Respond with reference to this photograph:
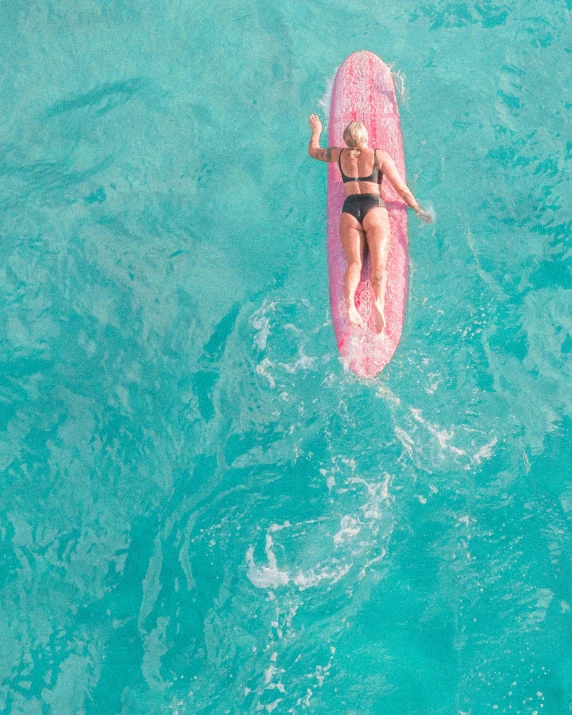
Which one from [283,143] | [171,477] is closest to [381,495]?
[171,477]

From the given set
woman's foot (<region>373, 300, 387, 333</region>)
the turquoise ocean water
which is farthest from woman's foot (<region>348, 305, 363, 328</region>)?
the turquoise ocean water

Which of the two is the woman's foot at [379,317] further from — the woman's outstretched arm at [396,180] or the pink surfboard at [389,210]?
the woman's outstretched arm at [396,180]

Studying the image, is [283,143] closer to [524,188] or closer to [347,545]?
[524,188]

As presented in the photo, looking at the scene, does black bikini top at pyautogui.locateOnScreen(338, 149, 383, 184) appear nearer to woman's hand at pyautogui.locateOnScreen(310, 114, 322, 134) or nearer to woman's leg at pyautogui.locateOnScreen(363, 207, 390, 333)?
woman's leg at pyautogui.locateOnScreen(363, 207, 390, 333)

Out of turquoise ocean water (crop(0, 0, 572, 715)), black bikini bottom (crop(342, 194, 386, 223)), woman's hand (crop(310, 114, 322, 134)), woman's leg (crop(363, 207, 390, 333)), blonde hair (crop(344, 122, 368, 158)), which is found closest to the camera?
turquoise ocean water (crop(0, 0, 572, 715))

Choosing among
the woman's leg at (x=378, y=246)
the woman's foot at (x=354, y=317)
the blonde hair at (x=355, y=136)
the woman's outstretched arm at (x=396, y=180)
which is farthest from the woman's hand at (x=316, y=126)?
the woman's foot at (x=354, y=317)
